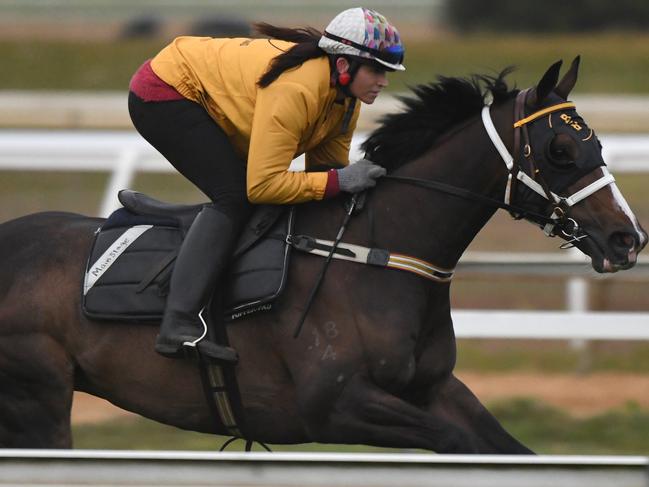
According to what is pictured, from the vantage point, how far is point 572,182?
403 cm

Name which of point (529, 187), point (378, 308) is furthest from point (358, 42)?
point (378, 308)

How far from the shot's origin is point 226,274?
4.26m

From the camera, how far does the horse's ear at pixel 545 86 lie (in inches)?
160

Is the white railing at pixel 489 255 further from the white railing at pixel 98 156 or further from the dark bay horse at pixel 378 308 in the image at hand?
the dark bay horse at pixel 378 308

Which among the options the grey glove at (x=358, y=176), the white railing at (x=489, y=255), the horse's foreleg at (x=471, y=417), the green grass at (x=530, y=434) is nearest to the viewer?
the grey glove at (x=358, y=176)

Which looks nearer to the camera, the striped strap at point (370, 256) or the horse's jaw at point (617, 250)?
the horse's jaw at point (617, 250)

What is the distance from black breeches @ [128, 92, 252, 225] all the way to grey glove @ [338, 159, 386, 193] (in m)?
0.32

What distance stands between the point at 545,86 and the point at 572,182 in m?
0.31

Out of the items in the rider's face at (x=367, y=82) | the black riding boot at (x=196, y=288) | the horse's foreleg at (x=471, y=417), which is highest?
the rider's face at (x=367, y=82)

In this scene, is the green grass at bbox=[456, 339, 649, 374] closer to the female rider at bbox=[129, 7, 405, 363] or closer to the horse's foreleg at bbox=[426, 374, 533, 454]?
the horse's foreleg at bbox=[426, 374, 533, 454]

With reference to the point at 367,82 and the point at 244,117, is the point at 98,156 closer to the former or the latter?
the point at 244,117

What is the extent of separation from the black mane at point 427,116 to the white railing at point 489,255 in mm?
1352

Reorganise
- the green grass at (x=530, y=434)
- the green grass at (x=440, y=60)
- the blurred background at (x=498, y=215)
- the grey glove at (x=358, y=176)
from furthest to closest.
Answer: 1. the green grass at (x=440, y=60)
2. the blurred background at (x=498, y=215)
3. the green grass at (x=530, y=434)
4. the grey glove at (x=358, y=176)

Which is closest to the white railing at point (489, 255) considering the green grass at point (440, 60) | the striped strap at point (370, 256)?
the striped strap at point (370, 256)
